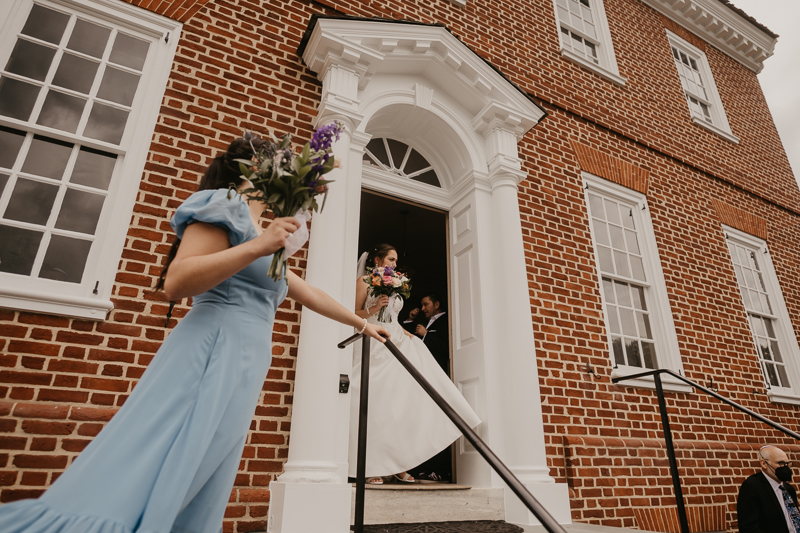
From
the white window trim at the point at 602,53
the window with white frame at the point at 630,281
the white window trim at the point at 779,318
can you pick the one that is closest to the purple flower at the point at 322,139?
the window with white frame at the point at 630,281

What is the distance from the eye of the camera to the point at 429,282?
963cm

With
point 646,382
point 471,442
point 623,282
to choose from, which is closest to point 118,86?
point 471,442

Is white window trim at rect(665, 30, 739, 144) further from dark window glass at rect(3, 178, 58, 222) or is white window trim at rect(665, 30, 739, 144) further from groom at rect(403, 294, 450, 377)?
dark window glass at rect(3, 178, 58, 222)

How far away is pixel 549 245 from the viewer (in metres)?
4.75

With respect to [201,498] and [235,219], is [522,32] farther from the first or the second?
[201,498]

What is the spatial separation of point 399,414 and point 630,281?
326 centimetres

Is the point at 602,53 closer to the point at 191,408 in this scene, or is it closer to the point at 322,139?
the point at 322,139

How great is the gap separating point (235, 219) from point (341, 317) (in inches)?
27.0

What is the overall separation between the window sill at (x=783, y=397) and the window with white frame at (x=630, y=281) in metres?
1.63

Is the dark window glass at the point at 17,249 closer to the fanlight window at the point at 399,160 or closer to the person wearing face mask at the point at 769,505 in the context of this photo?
the fanlight window at the point at 399,160

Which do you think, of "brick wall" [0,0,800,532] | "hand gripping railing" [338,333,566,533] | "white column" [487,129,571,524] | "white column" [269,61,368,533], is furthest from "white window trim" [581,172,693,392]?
"hand gripping railing" [338,333,566,533]

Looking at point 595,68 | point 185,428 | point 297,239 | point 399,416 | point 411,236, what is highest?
point 595,68

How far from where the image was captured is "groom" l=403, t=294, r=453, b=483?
4.60 meters

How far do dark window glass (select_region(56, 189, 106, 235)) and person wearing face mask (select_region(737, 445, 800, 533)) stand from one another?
5.56 m
